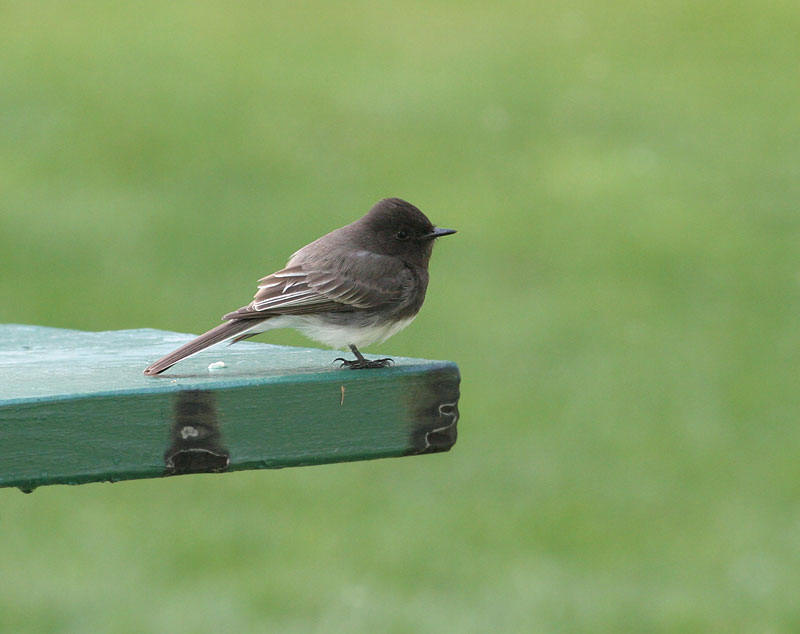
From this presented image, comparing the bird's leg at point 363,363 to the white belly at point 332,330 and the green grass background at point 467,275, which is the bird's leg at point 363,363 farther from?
the green grass background at point 467,275

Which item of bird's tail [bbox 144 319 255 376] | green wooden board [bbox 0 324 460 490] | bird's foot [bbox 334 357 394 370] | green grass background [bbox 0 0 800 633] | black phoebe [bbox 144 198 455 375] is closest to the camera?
green wooden board [bbox 0 324 460 490]

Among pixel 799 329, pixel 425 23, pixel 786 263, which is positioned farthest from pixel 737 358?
pixel 425 23

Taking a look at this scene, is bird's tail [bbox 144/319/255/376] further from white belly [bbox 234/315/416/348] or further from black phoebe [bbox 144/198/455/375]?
white belly [bbox 234/315/416/348]

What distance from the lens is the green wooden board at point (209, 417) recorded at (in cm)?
375

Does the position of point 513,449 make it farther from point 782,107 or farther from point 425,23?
point 425,23

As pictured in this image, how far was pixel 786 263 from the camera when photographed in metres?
12.3

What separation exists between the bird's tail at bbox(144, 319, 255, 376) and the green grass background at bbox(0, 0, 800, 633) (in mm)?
2815

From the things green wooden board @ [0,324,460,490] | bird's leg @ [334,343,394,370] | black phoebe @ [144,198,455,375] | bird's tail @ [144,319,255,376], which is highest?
black phoebe @ [144,198,455,375]

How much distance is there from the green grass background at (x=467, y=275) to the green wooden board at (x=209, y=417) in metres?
3.34

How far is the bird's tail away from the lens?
428 cm

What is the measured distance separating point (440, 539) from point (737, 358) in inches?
137

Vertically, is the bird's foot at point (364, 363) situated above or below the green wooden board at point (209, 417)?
above

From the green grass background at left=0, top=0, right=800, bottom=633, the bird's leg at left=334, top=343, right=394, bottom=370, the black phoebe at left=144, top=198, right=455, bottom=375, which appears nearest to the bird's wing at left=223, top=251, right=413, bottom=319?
the black phoebe at left=144, top=198, right=455, bottom=375

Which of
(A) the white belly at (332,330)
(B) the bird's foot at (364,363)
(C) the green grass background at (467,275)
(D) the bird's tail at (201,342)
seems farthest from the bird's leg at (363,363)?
(C) the green grass background at (467,275)
